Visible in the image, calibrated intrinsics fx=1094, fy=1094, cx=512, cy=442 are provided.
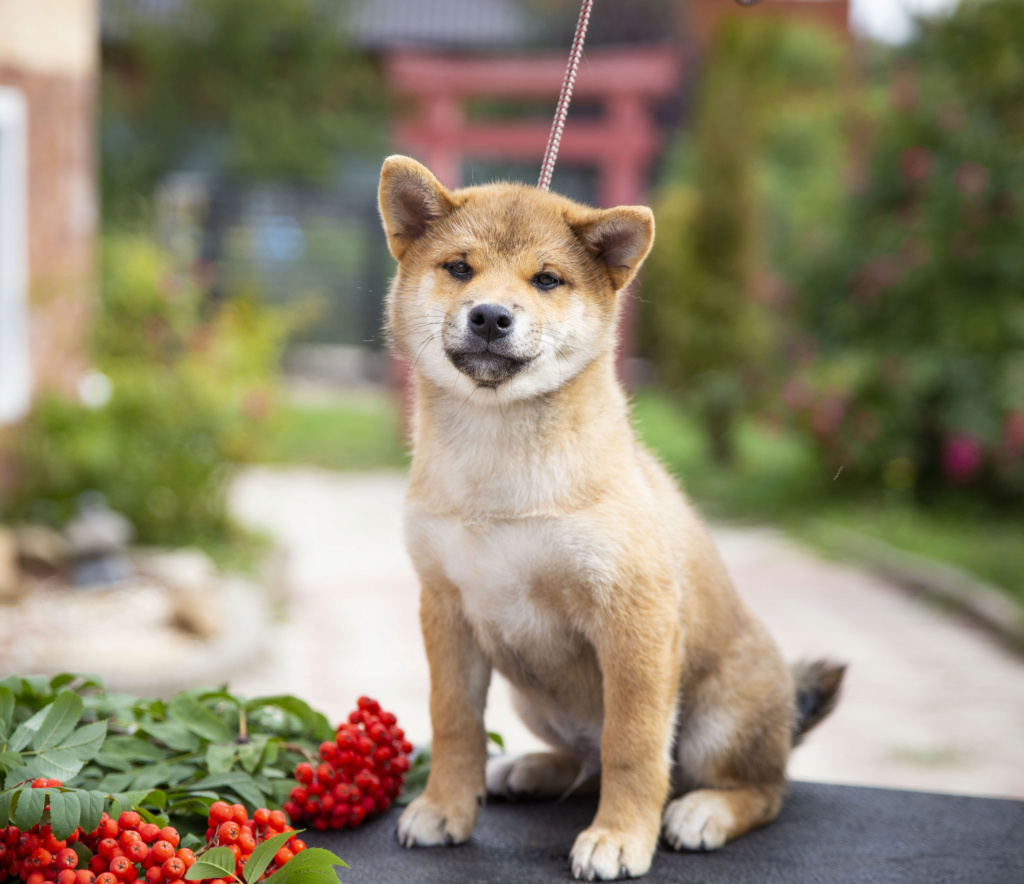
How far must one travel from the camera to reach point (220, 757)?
215 centimetres

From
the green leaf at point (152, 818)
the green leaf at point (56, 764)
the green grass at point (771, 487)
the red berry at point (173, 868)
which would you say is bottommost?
the green grass at point (771, 487)

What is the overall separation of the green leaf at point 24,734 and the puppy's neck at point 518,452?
791mm

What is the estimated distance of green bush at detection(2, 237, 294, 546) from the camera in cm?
687

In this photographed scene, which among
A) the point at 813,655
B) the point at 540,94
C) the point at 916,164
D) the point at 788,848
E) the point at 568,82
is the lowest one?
the point at 813,655

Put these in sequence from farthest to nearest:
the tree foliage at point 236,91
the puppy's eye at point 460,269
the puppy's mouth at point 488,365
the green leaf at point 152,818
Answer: the tree foliage at point 236,91 → the puppy's eye at point 460,269 → the puppy's mouth at point 488,365 → the green leaf at point 152,818

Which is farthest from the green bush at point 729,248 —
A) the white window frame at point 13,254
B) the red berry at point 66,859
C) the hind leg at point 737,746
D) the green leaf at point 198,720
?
the red berry at point 66,859

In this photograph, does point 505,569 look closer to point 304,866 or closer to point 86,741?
point 304,866

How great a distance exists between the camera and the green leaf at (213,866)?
5.50 ft

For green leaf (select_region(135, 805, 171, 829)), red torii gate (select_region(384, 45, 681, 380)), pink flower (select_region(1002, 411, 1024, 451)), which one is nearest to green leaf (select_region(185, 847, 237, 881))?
green leaf (select_region(135, 805, 171, 829))

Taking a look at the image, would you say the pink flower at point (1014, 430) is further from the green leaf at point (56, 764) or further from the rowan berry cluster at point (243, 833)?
the green leaf at point (56, 764)

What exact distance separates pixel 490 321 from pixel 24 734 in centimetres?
111

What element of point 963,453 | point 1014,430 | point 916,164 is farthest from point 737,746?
point 916,164

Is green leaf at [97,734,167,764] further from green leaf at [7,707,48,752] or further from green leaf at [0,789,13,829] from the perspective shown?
green leaf at [0,789,13,829]

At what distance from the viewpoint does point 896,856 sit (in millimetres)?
2174
